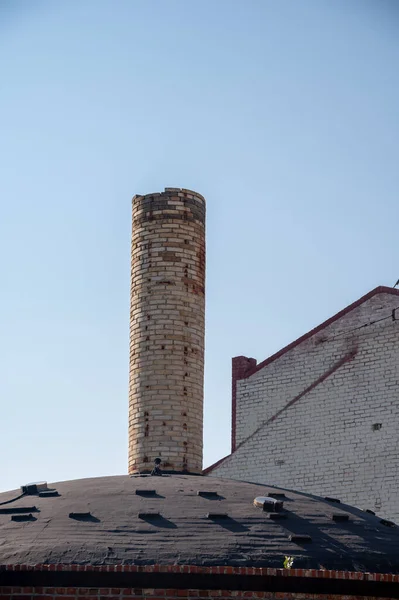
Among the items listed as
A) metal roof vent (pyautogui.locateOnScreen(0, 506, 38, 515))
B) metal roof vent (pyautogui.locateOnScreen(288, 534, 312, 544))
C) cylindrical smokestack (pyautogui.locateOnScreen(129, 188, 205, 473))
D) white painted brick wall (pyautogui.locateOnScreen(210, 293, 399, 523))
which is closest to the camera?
metal roof vent (pyautogui.locateOnScreen(288, 534, 312, 544))

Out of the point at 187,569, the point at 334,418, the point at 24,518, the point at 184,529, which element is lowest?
the point at 187,569

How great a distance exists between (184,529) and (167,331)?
513cm

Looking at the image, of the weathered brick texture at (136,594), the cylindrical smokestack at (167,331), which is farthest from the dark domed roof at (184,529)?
the cylindrical smokestack at (167,331)

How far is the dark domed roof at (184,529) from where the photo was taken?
39.7ft

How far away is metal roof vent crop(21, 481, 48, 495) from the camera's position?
47.6ft

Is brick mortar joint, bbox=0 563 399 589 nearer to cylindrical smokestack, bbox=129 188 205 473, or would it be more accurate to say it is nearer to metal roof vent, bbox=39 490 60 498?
metal roof vent, bbox=39 490 60 498

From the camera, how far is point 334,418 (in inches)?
1038

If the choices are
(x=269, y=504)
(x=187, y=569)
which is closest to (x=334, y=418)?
(x=269, y=504)

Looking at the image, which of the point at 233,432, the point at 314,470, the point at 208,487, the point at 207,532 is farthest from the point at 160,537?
the point at 233,432

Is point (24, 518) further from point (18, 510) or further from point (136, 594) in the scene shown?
point (136, 594)

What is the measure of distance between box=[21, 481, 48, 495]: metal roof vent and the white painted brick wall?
11.9 m

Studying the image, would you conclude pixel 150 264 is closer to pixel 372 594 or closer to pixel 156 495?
pixel 156 495

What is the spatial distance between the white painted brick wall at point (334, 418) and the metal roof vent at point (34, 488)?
39.2 ft

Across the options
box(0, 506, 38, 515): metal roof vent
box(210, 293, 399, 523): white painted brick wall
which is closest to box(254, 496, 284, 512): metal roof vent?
box(0, 506, 38, 515): metal roof vent
